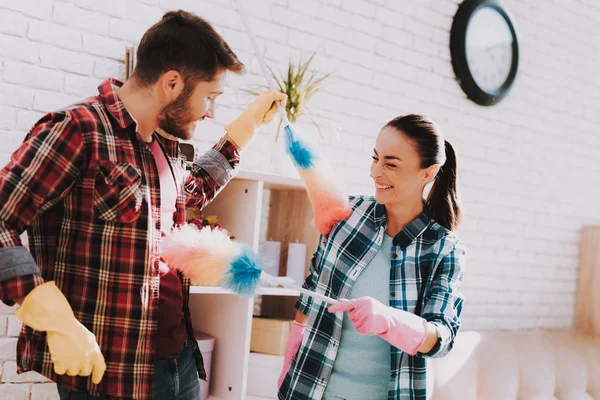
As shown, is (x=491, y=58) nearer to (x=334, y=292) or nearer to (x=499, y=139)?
(x=499, y=139)

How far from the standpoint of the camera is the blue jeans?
1305mm

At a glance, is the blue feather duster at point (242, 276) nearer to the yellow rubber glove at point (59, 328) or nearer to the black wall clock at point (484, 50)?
the yellow rubber glove at point (59, 328)

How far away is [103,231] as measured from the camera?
1.29 metres

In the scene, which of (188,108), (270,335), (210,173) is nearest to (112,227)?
(188,108)

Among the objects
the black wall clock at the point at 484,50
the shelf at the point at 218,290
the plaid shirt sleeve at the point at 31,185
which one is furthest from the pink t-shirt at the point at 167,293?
the black wall clock at the point at 484,50

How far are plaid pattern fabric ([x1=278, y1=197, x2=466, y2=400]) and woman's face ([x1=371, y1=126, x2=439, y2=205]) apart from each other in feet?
0.27

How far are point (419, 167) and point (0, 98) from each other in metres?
1.24

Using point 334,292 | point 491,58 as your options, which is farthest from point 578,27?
point 334,292

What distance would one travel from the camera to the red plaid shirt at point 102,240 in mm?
1253

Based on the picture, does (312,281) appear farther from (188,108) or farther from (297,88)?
(297,88)

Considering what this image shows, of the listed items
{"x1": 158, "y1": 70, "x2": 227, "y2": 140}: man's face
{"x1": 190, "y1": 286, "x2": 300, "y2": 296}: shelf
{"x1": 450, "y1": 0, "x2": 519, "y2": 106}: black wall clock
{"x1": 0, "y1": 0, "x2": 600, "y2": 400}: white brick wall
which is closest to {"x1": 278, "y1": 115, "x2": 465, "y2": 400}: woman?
{"x1": 190, "y1": 286, "x2": 300, "y2": 296}: shelf

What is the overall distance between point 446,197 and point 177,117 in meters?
0.79

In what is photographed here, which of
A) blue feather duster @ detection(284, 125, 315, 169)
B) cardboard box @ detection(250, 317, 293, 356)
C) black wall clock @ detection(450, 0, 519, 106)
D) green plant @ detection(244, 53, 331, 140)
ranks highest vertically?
black wall clock @ detection(450, 0, 519, 106)

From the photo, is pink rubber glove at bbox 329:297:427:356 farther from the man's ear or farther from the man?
the man's ear
